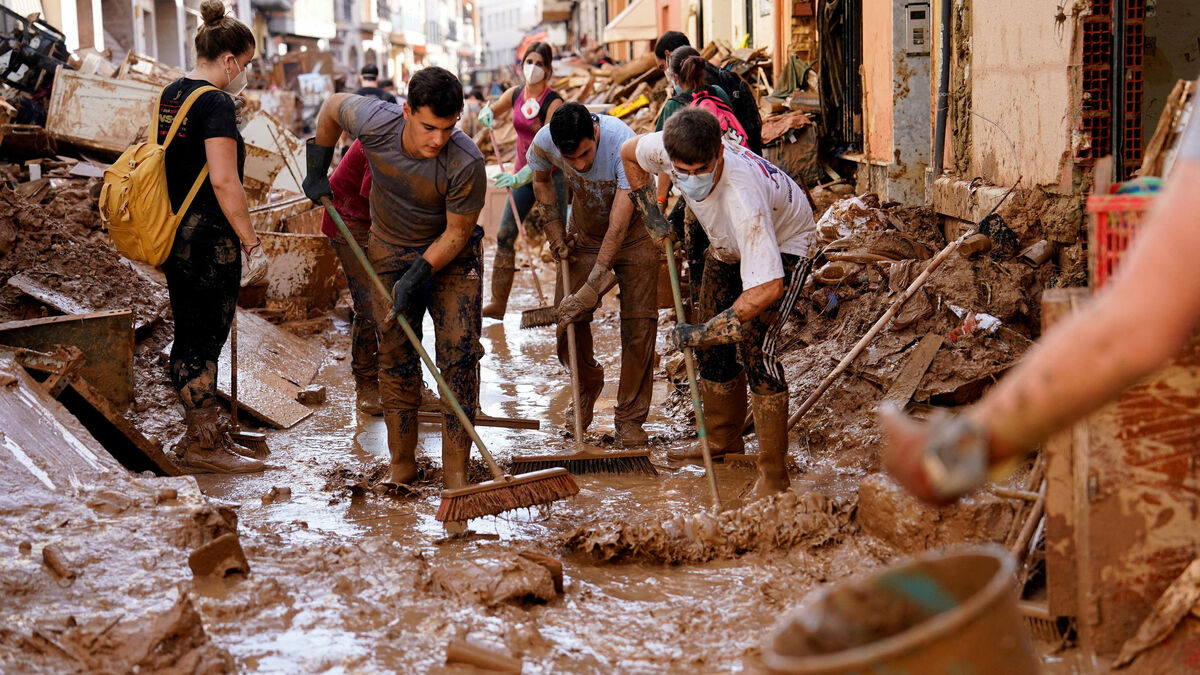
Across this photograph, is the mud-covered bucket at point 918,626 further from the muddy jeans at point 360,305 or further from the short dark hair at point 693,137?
the muddy jeans at point 360,305

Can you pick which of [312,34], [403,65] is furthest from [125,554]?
[403,65]

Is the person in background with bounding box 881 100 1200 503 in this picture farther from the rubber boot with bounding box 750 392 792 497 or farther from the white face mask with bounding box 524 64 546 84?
the white face mask with bounding box 524 64 546 84

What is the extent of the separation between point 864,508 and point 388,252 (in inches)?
94.3

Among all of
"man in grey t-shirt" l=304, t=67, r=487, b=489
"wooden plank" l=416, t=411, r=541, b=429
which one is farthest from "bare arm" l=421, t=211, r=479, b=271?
"wooden plank" l=416, t=411, r=541, b=429

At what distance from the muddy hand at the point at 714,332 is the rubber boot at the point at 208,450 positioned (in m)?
2.38

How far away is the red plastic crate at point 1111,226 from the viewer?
8.70 ft

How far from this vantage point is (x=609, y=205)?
579 cm

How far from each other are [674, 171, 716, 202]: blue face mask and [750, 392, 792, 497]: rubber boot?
96 cm

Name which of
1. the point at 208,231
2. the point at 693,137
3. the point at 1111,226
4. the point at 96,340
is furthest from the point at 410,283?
the point at 1111,226

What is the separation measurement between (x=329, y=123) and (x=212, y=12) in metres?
0.86

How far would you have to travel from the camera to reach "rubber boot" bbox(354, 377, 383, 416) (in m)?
6.63

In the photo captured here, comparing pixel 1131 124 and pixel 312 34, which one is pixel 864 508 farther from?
pixel 312 34

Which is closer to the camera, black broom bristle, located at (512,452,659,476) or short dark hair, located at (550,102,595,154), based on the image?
black broom bristle, located at (512,452,659,476)

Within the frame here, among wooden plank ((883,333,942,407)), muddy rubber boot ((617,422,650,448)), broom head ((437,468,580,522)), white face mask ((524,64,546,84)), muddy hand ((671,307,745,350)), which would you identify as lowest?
muddy rubber boot ((617,422,650,448))
